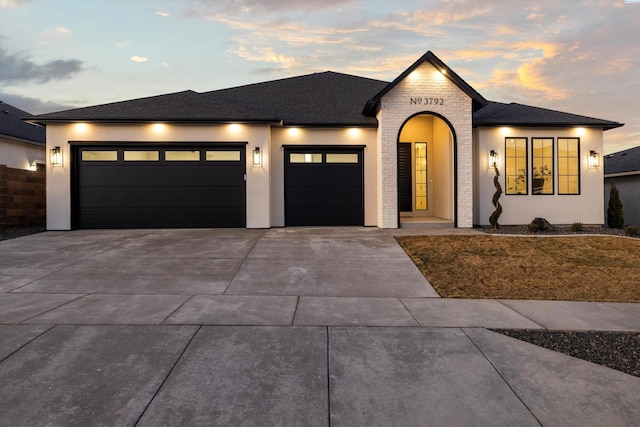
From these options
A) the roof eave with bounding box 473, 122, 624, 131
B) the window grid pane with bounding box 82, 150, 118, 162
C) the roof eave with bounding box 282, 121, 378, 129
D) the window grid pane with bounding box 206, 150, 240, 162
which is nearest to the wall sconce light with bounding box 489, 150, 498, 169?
the roof eave with bounding box 473, 122, 624, 131

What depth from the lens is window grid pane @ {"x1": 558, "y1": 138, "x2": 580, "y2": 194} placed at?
1215cm

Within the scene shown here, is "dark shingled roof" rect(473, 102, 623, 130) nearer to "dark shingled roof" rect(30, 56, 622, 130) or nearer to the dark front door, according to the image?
"dark shingled roof" rect(30, 56, 622, 130)

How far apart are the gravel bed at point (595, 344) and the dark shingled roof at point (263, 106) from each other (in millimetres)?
9031

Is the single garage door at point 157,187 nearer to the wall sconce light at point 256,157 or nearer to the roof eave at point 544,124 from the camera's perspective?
the wall sconce light at point 256,157

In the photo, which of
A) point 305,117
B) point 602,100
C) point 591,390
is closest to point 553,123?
point 305,117

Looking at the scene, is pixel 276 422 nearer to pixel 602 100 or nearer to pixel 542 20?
pixel 542 20

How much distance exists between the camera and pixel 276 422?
7.95 feet

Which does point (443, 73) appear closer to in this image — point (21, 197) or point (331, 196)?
point (331, 196)

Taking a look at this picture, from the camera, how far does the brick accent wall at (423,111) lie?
1116 cm

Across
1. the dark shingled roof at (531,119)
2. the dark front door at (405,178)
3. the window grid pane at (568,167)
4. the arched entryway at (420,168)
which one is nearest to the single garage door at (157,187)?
the dark front door at (405,178)

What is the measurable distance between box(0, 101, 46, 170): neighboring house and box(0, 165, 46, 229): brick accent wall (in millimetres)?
1055

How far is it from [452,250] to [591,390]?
5375 mm

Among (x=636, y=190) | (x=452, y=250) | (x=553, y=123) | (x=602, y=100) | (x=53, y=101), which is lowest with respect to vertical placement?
(x=452, y=250)

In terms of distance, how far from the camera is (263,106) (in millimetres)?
13445
